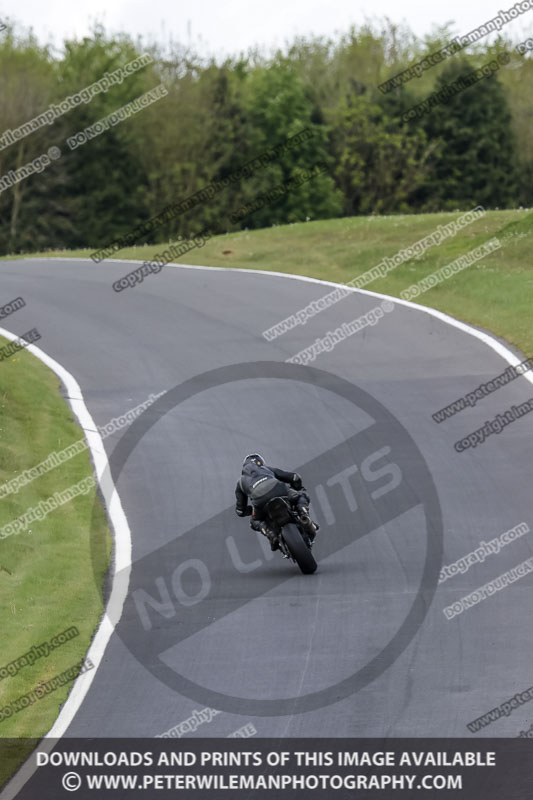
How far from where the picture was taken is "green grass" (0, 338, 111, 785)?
36.6 feet

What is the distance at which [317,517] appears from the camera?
1509cm

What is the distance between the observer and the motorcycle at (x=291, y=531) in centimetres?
1326

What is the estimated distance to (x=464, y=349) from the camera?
22.7 meters

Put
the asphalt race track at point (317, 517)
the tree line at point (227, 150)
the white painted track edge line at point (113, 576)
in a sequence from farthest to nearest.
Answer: the tree line at point (227, 150), the asphalt race track at point (317, 517), the white painted track edge line at point (113, 576)

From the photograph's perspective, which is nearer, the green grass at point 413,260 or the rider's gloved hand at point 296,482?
the rider's gloved hand at point 296,482

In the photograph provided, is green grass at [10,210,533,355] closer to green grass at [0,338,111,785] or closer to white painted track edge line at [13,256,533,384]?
white painted track edge line at [13,256,533,384]

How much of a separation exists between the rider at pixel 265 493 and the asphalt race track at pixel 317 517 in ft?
1.77

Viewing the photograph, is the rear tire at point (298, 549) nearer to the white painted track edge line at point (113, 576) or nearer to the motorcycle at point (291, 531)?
the motorcycle at point (291, 531)

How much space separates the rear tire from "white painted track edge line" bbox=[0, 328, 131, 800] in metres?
1.99

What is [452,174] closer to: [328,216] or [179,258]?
[328,216]
